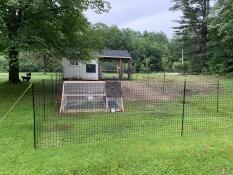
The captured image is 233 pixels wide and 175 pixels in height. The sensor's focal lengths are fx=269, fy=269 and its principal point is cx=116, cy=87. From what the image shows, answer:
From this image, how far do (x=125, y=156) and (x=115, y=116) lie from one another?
12.5ft

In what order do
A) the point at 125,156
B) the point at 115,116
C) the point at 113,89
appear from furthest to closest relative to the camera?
the point at 113,89 → the point at 115,116 → the point at 125,156

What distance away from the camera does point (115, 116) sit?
29.7 ft

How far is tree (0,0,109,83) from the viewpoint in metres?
11.9

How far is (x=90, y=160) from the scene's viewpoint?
5.05 m

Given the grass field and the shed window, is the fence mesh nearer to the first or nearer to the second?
the grass field

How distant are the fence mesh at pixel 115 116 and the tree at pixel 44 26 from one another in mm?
2438

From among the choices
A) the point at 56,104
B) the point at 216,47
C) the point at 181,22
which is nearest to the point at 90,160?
the point at 56,104

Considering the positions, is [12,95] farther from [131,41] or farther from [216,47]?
[131,41]

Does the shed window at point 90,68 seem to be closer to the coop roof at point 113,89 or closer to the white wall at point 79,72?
the white wall at point 79,72

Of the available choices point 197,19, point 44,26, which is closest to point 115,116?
point 44,26

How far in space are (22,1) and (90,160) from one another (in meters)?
8.61

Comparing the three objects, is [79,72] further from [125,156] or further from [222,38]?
[125,156]

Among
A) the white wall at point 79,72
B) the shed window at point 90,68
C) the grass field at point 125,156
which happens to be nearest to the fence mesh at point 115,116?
the grass field at point 125,156

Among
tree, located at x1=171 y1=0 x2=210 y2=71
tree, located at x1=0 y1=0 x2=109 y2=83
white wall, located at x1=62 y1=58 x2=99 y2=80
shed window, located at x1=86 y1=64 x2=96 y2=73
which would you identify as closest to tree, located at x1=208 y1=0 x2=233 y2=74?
tree, located at x1=171 y1=0 x2=210 y2=71
